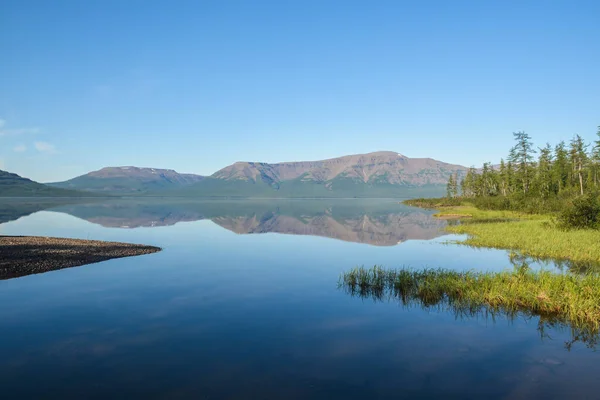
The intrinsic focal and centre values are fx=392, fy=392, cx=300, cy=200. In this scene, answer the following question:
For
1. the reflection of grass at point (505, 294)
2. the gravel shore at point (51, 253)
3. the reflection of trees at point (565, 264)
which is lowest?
the reflection of trees at point (565, 264)

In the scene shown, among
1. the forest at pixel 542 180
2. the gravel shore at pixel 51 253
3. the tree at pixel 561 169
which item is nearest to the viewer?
the gravel shore at pixel 51 253

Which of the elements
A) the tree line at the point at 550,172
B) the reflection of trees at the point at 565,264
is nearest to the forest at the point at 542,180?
the tree line at the point at 550,172

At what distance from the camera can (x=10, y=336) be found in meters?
15.1

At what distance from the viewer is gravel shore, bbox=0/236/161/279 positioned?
2795cm

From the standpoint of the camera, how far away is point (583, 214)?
42.7 m

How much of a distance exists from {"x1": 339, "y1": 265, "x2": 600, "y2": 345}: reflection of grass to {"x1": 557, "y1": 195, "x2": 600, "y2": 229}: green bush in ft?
88.7

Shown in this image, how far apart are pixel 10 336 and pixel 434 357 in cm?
1586

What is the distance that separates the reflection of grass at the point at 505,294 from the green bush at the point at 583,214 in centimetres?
2704

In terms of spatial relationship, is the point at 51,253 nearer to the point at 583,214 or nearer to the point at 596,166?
the point at 583,214

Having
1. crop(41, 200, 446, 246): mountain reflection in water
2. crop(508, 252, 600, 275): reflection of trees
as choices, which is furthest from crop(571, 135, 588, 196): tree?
crop(508, 252, 600, 275): reflection of trees

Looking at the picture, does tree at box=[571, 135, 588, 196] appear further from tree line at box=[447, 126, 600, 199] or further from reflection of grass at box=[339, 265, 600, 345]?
reflection of grass at box=[339, 265, 600, 345]

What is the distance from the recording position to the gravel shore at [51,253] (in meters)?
28.0

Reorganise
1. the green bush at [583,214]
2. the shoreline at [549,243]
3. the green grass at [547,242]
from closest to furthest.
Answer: the shoreline at [549,243] < the green grass at [547,242] < the green bush at [583,214]

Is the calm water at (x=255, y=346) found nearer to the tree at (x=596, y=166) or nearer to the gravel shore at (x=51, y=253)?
the gravel shore at (x=51, y=253)
